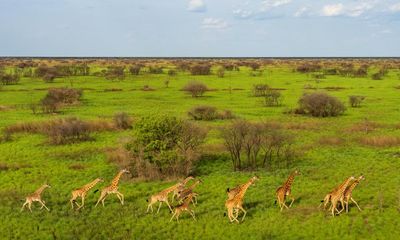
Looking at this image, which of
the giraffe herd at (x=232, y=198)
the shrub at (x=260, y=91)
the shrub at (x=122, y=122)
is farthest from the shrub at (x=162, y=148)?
the shrub at (x=260, y=91)

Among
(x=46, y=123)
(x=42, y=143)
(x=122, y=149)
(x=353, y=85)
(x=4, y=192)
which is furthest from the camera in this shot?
(x=353, y=85)

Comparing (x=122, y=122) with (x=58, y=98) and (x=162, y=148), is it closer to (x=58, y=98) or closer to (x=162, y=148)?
(x=162, y=148)

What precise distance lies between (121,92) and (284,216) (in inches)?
1755

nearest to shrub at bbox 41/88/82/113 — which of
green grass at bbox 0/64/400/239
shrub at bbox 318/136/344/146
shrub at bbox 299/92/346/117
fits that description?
green grass at bbox 0/64/400/239

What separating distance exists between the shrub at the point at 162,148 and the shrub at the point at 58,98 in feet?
73.8

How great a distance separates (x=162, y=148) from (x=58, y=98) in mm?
28020

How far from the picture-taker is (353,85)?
67875 mm

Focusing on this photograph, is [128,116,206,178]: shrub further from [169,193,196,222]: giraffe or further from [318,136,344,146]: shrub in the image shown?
[318,136,344,146]: shrub

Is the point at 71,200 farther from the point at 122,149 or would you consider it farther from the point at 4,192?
the point at 122,149

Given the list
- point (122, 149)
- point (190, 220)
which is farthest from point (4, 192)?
point (190, 220)

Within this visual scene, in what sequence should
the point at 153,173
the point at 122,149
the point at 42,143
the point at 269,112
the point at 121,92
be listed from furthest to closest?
1. the point at 121,92
2. the point at 269,112
3. the point at 42,143
4. the point at 122,149
5. the point at 153,173

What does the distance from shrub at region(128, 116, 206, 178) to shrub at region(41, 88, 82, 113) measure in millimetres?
22501

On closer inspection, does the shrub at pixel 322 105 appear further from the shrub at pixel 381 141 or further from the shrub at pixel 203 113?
the shrub at pixel 381 141

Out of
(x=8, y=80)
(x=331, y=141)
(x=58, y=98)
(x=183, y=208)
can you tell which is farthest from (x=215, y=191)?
(x=8, y=80)
